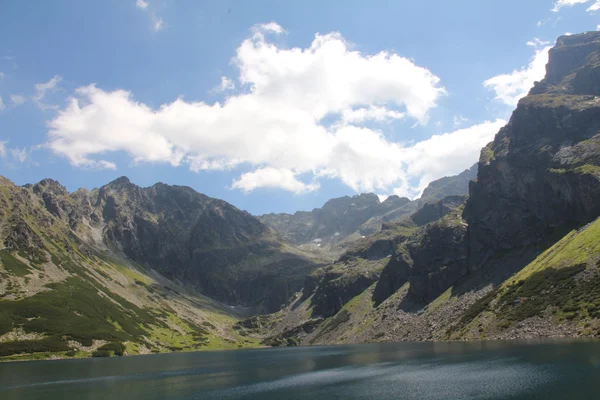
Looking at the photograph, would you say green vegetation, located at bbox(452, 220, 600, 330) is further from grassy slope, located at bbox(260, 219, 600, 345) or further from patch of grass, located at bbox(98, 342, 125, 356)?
patch of grass, located at bbox(98, 342, 125, 356)

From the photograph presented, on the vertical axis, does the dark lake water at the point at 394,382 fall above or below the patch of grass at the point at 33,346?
above

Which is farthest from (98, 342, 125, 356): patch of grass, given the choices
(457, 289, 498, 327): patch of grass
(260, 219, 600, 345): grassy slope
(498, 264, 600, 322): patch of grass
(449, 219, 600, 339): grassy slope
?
(498, 264, 600, 322): patch of grass

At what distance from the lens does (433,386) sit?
200ft

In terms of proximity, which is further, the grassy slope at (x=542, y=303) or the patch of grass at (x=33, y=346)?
the patch of grass at (x=33, y=346)

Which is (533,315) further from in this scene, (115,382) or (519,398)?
(115,382)

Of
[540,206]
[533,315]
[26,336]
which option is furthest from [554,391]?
[26,336]

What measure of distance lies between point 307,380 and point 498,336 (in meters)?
73.8

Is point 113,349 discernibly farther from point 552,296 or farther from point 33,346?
point 552,296

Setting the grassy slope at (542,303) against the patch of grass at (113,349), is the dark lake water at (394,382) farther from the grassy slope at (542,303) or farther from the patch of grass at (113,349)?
the patch of grass at (113,349)

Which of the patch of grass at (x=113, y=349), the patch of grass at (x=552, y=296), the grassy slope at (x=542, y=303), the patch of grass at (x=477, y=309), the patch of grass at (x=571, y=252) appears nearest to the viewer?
the grassy slope at (x=542, y=303)

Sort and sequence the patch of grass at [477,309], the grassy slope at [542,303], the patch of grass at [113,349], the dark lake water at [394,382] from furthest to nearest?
the patch of grass at [113,349] < the patch of grass at [477,309] < the grassy slope at [542,303] < the dark lake water at [394,382]

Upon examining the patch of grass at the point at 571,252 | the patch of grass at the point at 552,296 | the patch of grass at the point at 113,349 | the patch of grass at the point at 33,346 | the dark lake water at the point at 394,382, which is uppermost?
the patch of grass at the point at 571,252

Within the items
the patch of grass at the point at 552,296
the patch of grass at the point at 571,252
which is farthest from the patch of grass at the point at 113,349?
the patch of grass at the point at 571,252

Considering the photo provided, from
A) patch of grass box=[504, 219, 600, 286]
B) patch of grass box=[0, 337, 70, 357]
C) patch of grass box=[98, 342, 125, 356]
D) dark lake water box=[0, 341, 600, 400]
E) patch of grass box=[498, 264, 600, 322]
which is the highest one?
patch of grass box=[504, 219, 600, 286]
